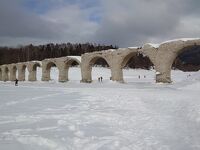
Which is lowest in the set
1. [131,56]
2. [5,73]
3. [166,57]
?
[5,73]

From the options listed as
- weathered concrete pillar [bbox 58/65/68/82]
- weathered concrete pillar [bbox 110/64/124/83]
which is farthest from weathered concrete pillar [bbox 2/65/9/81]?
weathered concrete pillar [bbox 110/64/124/83]

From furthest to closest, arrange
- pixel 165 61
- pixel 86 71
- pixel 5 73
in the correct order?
pixel 5 73, pixel 86 71, pixel 165 61

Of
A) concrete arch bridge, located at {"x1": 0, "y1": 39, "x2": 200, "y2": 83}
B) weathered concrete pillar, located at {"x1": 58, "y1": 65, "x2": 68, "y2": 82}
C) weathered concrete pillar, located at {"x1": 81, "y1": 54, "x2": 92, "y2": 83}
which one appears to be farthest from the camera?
weathered concrete pillar, located at {"x1": 58, "y1": 65, "x2": 68, "y2": 82}

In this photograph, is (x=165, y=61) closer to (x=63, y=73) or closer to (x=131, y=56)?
(x=131, y=56)

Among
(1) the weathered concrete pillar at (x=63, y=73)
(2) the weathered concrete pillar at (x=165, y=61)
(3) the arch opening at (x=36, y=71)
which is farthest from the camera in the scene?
(3) the arch opening at (x=36, y=71)

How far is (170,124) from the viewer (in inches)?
245

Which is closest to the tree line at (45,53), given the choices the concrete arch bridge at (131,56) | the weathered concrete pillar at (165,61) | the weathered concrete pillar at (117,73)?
the concrete arch bridge at (131,56)

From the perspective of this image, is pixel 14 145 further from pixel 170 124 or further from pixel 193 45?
pixel 193 45

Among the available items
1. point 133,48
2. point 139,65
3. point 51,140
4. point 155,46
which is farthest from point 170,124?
point 139,65

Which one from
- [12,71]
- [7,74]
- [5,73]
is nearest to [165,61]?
[12,71]

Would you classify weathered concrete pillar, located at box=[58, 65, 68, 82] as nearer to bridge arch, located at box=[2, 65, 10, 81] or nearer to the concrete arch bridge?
the concrete arch bridge

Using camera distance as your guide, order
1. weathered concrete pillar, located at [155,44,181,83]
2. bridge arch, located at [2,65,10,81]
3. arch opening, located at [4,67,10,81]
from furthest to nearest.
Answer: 1. bridge arch, located at [2,65,10,81]
2. arch opening, located at [4,67,10,81]
3. weathered concrete pillar, located at [155,44,181,83]

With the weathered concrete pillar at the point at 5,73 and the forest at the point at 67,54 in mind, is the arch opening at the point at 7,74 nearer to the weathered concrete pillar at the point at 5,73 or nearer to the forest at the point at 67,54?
the weathered concrete pillar at the point at 5,73

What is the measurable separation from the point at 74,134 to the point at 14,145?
1.12 meters
